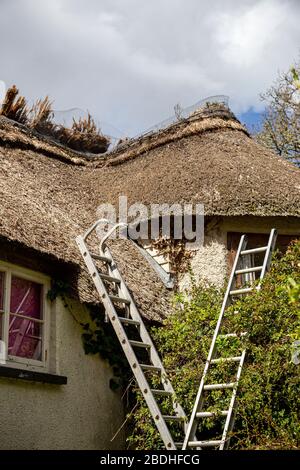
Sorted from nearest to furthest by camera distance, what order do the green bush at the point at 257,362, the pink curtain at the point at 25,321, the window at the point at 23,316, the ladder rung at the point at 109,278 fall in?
the green bush at the point at 257,362 → the window at the point at 23,316 → the pink curtain at the point at 25,321 → the ladder rung at the point at 109,278

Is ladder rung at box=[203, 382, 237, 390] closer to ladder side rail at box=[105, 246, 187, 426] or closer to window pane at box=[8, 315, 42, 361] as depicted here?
ladder side rail at box=[105, 246, 187, 426]

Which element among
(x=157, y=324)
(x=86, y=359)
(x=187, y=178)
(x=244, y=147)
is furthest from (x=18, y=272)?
(x=244, y=147)

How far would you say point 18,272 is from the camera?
7.59m

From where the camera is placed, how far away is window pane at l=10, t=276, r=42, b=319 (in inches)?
297

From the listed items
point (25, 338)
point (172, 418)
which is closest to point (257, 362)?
point (172, 418)

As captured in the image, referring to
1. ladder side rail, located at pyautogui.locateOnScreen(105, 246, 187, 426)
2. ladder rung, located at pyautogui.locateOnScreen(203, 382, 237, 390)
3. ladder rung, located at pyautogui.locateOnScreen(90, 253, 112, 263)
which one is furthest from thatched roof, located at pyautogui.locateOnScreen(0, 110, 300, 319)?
ladder rung, located at pyautogui.locateOnScreen(203, 382, 237, 390)

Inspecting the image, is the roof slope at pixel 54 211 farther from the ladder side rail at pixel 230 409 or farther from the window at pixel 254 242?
the ladder side rail at pixel 230 409

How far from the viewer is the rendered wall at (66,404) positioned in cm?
688

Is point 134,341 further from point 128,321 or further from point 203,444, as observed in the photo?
point 203,444

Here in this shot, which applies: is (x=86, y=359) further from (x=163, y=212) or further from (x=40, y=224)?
(x=163, y=212)

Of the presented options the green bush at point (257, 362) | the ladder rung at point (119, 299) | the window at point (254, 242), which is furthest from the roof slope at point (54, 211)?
the window at point (254, 242)

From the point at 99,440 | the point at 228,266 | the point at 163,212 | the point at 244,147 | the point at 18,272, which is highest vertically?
the point at 244,147

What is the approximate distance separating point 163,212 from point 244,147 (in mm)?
2153

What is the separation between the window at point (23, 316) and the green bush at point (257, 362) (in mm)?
1333
